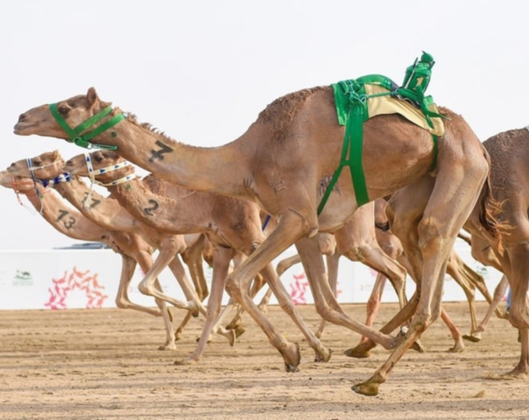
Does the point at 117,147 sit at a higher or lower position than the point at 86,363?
higher

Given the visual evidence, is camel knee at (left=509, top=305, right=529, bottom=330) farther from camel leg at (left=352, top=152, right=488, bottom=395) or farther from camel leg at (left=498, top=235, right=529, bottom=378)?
camel leg at (left=352, top=152, right=488, bottom=395)

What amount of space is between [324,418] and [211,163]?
238 cm

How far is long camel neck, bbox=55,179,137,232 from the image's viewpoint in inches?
622

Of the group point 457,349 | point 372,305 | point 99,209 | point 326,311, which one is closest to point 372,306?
point 372,305

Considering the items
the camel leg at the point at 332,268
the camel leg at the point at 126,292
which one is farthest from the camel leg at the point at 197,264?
the camel leg at the point at 332,268

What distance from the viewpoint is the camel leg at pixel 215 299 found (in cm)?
1361

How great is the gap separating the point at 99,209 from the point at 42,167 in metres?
1.02

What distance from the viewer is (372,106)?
9844 millimetres

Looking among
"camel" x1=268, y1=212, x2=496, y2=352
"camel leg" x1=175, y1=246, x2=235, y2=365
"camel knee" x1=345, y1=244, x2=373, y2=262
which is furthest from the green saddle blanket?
"camel leg" x1=175, y1=246, x2=235, y2=365

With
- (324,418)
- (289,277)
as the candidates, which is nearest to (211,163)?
(324,418)

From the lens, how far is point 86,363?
13953 millimetres

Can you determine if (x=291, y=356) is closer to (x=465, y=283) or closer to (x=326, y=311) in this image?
(x=326, y=311)

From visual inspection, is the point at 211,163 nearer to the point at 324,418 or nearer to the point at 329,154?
the point at 329,154

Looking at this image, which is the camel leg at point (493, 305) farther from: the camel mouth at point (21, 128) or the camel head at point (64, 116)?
the camel mouth at point (21, 128)
